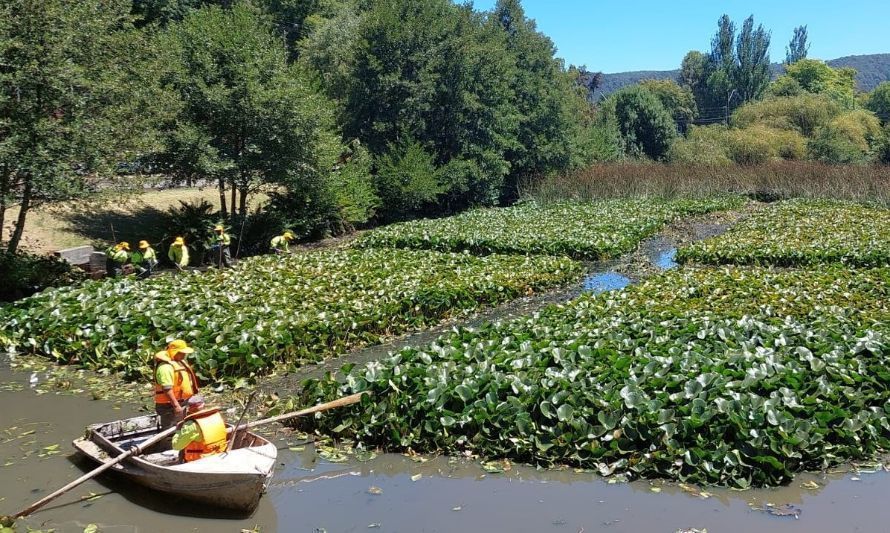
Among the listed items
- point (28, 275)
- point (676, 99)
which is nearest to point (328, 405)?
point (28, 275)

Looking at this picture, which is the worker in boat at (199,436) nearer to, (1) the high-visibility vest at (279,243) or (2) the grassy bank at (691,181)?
(1) the high-visibility vest at (279,243)

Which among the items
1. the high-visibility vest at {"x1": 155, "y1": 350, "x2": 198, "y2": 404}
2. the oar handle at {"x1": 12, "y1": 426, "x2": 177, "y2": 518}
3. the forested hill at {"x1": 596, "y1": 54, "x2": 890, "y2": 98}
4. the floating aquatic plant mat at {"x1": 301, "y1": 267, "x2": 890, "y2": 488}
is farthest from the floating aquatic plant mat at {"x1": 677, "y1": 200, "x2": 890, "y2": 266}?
the forested hill at {"x1": 596, "y1": 54, "x2": 890, "y2": 98}

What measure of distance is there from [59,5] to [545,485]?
1383 cm

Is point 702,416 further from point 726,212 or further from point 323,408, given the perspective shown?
point 726,212

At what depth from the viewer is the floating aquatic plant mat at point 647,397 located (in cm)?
696

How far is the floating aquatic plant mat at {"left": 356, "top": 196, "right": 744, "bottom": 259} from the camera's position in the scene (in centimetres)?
2002

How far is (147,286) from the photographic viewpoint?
44.8ft

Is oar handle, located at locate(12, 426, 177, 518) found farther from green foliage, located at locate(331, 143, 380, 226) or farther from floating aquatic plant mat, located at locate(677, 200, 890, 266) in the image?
green foliage, located at locate(331, 143, 380, 226)

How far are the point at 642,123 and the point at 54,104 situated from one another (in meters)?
47.2

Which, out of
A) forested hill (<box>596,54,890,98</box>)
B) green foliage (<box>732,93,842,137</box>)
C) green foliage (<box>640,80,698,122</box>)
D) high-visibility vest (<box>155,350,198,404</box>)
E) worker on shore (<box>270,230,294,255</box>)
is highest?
forested hill (<box>596,54,890,98</box>)

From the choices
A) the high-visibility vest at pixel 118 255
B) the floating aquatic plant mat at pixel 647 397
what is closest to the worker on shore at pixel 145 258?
the high-visibility vest at pixel 118 255

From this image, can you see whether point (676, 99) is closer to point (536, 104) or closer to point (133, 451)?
point (536, 104)

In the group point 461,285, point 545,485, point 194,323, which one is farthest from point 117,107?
point 545,485

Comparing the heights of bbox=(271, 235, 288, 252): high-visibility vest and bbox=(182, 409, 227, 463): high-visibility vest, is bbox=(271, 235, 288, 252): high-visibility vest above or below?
above
